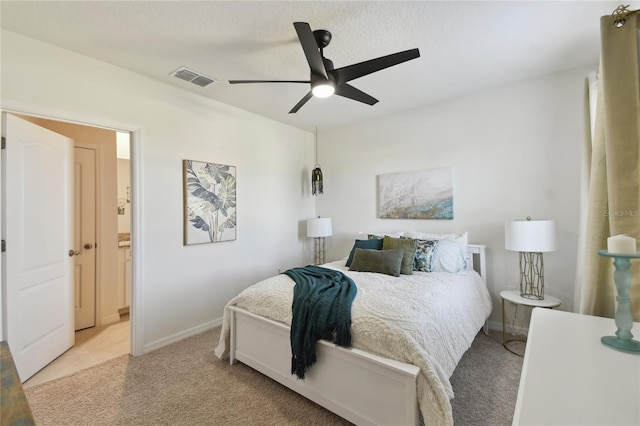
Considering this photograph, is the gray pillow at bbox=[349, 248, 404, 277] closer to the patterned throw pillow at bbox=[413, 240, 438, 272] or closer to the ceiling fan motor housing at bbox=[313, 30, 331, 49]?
the patterned throw pillow at bbox=[413, 240, 438, 272]

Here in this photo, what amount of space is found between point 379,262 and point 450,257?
743 mm

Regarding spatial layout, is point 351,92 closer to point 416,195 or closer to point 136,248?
point 416,195

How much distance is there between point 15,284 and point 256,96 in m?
2.79

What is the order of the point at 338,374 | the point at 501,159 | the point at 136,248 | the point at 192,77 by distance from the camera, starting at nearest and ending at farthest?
the point at 338,374, the point at 136,248, the point at 192,77, the point at 501,159

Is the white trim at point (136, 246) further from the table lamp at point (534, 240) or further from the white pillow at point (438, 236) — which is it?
the table lamp at point (534, 240)

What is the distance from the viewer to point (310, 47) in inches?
68.1

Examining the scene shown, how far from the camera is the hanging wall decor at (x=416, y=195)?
3.49 m

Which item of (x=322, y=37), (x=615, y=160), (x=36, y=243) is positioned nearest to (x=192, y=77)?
(x=322, y=37)

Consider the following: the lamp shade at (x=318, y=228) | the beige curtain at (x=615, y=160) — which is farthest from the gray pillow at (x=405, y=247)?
the beige curtain at (x=615, y=160)

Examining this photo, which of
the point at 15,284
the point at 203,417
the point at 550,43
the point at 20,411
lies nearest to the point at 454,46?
the point at 550,43

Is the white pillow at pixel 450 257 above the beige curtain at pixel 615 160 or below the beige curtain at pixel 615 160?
below

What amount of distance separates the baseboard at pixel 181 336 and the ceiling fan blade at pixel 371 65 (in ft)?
9.28

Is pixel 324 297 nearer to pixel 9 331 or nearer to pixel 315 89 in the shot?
pixel 315 89

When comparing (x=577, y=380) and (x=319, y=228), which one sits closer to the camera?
(x=577, y=380)
